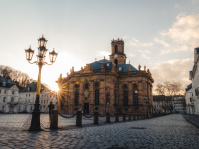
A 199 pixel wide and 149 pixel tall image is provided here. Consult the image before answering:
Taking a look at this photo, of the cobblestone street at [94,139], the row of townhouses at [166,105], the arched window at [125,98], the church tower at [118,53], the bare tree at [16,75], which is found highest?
the church tower at [118,53]

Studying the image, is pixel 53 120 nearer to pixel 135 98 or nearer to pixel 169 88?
pixel 135 98

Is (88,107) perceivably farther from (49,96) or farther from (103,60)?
(49,96)

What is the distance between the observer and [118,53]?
57469 millimetres

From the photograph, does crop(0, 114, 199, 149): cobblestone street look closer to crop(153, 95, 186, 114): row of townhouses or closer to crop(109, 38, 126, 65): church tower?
crop(109, 38, 126, 65): church tower

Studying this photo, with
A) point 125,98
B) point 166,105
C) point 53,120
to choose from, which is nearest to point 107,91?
point 125,98

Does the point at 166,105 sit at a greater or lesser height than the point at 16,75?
lesser

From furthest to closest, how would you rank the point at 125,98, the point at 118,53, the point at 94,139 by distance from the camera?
the point at 118,53, the point at 125,98, the point at 94,139

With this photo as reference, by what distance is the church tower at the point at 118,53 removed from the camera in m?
57.2

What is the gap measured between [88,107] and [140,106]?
44.4 ft

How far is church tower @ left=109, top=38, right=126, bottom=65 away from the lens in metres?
57.2

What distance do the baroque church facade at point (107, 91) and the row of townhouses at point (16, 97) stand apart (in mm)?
21020

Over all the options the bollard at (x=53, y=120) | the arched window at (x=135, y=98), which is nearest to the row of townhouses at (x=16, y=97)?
the arched window at (x=135, y=98)

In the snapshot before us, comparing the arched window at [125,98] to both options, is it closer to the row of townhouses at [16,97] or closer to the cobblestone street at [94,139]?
the row of townhouses at [16,97]

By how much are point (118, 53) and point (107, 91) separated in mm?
19539
